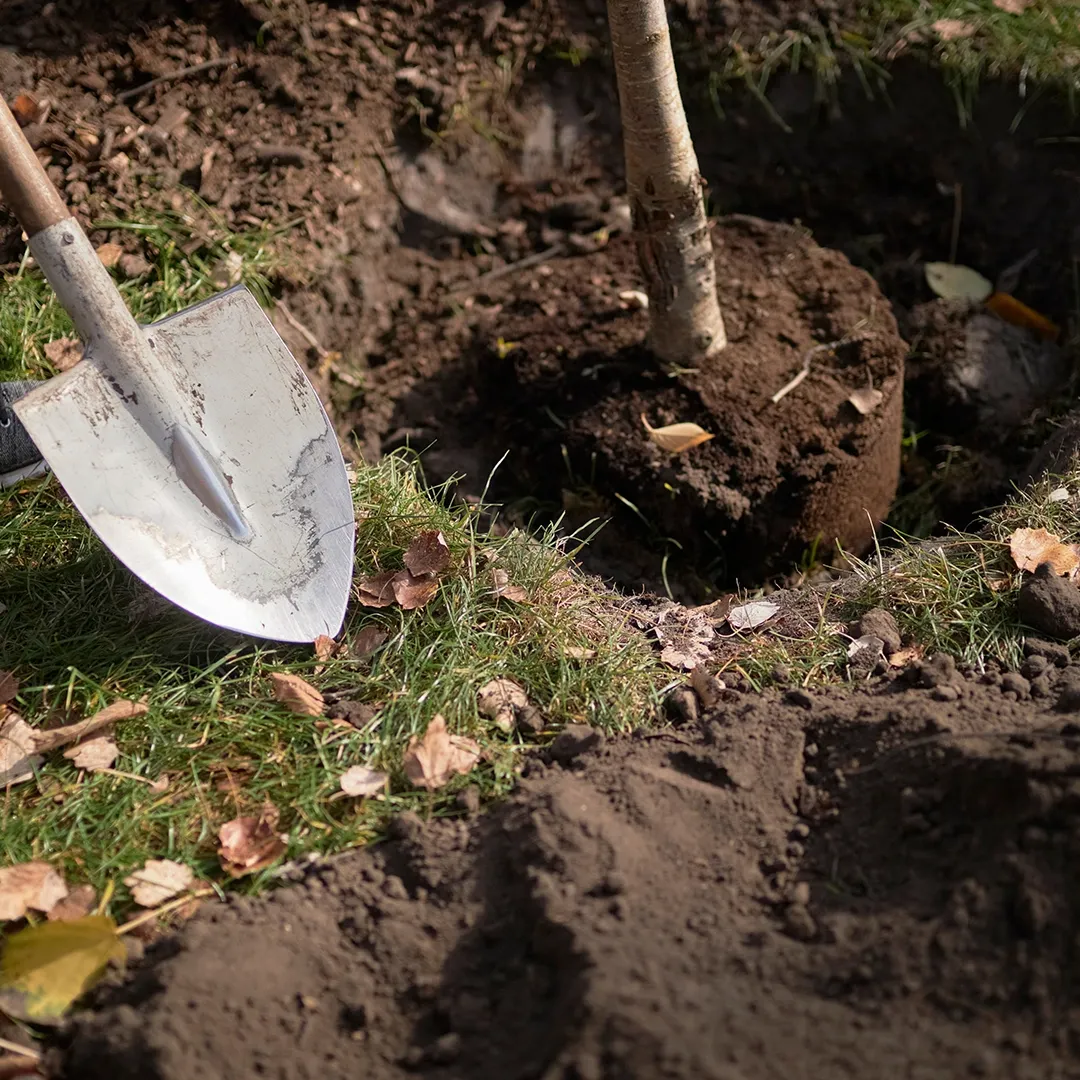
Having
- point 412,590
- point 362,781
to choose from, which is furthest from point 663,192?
point 362,781

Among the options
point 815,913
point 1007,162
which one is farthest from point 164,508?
point 1007,162

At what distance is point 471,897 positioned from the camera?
192 cm

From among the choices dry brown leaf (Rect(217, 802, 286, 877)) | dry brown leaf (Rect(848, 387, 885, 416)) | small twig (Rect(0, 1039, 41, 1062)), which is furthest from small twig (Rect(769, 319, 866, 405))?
small twig (Rect(0, 1039, 41, 1062))

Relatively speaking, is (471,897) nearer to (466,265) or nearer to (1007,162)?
(466,265)

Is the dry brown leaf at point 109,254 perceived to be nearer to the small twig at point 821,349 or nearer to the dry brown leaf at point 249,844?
the dry brown leaf at point 249,844

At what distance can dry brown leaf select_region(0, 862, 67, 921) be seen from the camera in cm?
192

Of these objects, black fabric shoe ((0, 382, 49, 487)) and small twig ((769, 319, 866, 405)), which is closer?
black fabric shoe ((0, 382, 49, 487))

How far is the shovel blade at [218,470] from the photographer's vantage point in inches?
90.0

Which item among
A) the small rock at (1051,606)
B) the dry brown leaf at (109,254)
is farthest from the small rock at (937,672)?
the dry brown leaf at (109,254)

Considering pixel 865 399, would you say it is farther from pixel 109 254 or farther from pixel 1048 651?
pixel 109 254

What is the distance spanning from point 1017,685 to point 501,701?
109 centimetres

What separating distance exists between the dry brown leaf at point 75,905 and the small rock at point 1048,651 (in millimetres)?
1979

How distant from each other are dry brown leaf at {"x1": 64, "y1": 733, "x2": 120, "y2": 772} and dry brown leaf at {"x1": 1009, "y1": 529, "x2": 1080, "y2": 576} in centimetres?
207

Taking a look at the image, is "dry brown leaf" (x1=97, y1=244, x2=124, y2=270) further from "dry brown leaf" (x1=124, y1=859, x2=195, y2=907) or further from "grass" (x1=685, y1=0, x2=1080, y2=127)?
"grass" (x1=685, y1=0, x2=1080, y2=127)
